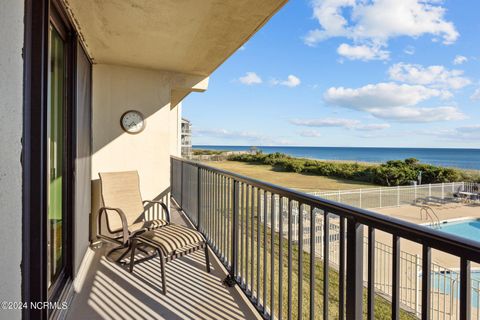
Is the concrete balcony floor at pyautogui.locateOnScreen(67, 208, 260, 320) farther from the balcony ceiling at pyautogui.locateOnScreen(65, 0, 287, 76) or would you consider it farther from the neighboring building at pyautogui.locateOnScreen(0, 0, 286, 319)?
the balcony ceiling at pyautogui.locateOnScreen(65, 0, 287, 76)

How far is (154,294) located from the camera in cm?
237

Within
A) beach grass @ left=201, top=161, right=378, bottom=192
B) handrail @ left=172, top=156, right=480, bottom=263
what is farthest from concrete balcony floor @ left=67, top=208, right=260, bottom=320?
beach grass @ left=201, top=161, right=378, bottom=192

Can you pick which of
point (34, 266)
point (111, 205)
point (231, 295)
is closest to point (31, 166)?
point (34, 266)

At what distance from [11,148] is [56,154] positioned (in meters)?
1.12

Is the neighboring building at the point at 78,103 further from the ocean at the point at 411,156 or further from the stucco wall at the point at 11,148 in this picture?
the ocean at the point at 411,156

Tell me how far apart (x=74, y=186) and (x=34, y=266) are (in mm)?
1271

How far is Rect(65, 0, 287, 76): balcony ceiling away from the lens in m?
2.37

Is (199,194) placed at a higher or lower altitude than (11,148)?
lower

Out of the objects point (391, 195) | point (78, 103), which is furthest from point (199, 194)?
point (391, 195)

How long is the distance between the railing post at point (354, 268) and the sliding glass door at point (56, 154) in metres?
1.93

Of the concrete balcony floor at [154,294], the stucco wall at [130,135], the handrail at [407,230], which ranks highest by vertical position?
the stucco wall at [130,135]

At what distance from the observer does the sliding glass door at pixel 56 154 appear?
199 cm

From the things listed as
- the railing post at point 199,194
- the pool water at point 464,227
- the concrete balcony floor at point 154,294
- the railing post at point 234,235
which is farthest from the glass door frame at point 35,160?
the pool water at point 464,227

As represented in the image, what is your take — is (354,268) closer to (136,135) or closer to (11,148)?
(11,148)
